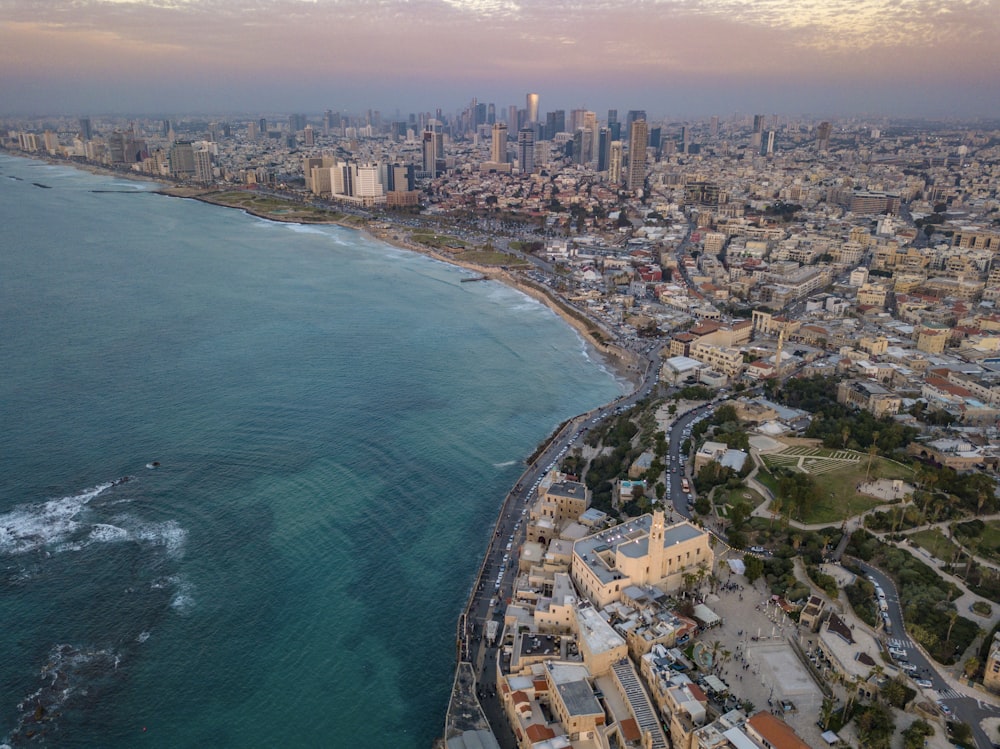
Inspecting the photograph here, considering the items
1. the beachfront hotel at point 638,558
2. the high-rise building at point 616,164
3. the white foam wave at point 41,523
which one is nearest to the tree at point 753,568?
the beachfront hotel at point 638,558

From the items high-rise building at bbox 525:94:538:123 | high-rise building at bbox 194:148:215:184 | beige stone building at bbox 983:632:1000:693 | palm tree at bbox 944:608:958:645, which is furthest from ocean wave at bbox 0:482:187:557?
high-rise building at bbox 525:94:538:123

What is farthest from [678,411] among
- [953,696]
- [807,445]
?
[953,696]

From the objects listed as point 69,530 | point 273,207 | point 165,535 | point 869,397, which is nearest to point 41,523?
point 69,530

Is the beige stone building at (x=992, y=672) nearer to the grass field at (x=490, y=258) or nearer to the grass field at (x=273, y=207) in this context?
the grass field at (x=490, y=258)

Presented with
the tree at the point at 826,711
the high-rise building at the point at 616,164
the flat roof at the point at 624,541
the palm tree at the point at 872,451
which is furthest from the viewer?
the high-rise building at the point at 616,164

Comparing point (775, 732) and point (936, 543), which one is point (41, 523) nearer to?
point (775, 732)

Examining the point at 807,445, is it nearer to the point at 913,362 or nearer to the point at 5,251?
the point at 913,362
